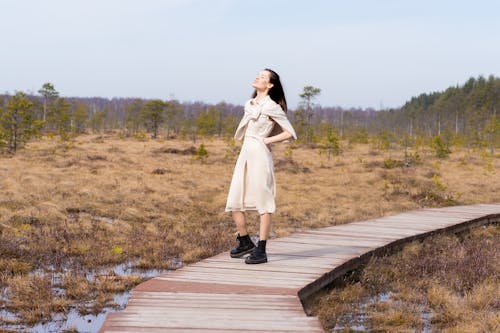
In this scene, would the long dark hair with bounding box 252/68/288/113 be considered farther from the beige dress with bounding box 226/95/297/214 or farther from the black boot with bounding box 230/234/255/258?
the black boot with bounding box 230/234/255/258

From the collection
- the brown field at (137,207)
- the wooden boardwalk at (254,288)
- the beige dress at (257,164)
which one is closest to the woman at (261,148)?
the beige dress at (257,164)

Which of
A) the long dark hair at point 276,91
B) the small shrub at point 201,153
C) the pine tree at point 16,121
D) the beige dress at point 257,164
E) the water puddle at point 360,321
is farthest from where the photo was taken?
the small shrub at point 201,153

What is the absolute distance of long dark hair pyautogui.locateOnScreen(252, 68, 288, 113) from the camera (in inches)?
222

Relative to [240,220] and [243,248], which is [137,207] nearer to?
[243,248]

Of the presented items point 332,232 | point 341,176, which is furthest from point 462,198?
point 332,232

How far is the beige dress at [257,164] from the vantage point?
5.52 m

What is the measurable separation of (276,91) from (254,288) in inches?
78.0

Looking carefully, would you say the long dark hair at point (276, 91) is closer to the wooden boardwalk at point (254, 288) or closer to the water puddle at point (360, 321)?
the wooden boardwalk at point (254, 288)

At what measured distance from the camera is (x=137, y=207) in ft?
39.2

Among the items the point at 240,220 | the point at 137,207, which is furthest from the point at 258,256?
the point at 137,207

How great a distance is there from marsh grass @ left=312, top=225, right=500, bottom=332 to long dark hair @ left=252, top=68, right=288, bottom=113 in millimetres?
2002

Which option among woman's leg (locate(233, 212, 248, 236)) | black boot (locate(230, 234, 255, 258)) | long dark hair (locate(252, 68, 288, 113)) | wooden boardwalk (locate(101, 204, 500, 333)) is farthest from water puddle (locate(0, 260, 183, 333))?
long dark hair (locate(252, 68, 288, 113))

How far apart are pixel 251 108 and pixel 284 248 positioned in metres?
2.12

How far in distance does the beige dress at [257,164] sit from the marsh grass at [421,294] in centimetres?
116
